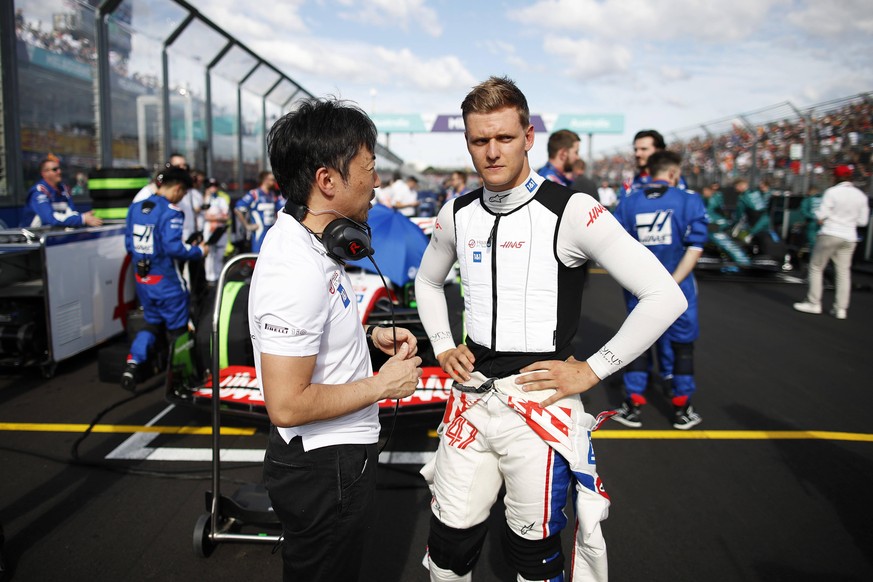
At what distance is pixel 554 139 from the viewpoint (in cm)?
538

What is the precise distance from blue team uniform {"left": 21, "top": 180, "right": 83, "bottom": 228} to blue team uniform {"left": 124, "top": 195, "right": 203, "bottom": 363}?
2344 millimetres

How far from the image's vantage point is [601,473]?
365 centimetres

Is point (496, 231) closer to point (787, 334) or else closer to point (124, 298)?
point (124, 298)

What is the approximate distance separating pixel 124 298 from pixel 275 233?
215 inches

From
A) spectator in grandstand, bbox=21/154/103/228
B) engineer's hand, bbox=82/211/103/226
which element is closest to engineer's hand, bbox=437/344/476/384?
engineer's hand, bbox=82/211/103/226

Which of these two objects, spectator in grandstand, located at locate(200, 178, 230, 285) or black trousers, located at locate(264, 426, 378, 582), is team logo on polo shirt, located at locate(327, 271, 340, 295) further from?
spectator in grandstand, located at locate(200, 178, 230, 285)

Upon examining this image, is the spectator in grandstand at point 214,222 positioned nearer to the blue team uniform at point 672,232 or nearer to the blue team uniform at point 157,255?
the blue team uniform at point 157,255

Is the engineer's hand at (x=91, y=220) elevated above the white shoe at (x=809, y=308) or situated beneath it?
elevated above

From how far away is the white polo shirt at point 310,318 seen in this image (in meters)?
1.46

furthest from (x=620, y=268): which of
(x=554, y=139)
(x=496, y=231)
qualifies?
(x=554, y=139)

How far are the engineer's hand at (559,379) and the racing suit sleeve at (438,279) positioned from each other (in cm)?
48

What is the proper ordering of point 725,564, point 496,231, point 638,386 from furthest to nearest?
Answer: 1. point 638,386
2. point 725,564
3. point 496,231

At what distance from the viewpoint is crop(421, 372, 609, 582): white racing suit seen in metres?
1.95

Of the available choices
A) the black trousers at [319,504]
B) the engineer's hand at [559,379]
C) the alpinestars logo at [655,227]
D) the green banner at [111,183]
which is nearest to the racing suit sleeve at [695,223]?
the alpinestars logo at [655,227]
